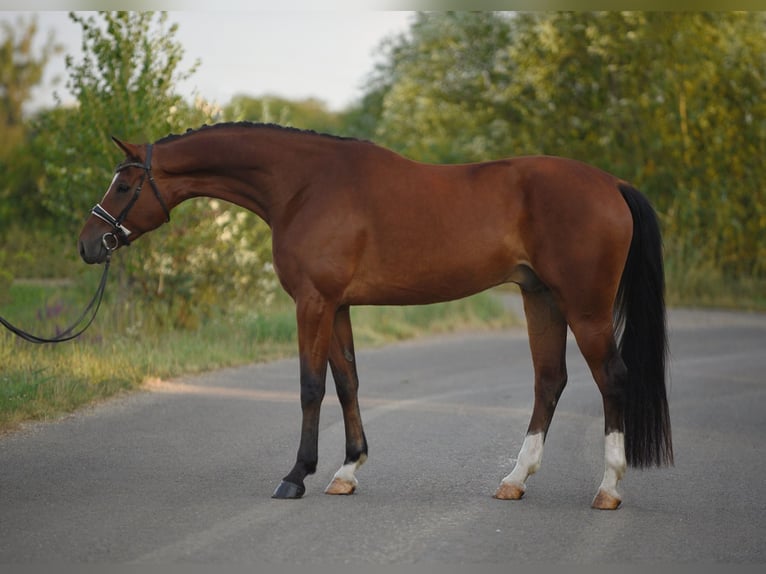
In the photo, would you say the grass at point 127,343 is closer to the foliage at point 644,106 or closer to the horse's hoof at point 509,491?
the horse's hoof at point 509,491

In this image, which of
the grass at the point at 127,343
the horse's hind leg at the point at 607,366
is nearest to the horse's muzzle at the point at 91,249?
the grass at the point at 127,343

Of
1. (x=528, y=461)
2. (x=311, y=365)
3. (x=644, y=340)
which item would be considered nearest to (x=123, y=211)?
(x=311, y=365)

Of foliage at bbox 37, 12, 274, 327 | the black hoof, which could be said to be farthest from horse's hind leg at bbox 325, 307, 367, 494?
foliage at bbox 37, 12, 274, 327

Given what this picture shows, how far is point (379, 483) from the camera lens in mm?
6773

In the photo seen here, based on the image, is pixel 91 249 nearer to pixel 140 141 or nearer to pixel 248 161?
pixel 248 161

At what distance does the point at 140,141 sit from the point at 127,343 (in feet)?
8.37

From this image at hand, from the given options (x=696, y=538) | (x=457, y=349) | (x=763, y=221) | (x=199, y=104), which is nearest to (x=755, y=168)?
(x=763, y=221)

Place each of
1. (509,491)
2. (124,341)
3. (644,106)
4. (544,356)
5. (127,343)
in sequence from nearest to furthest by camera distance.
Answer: (509,491)
(544,356)
(127,343)
(124,341)
(644,106)

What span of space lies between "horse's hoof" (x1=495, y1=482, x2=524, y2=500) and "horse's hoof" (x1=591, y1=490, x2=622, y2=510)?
429 mm

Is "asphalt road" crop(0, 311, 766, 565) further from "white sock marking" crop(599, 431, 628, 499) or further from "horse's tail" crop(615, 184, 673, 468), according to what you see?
"horse's tail" crop(615, 184, 673, 468)

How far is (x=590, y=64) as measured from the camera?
27250 millimetres

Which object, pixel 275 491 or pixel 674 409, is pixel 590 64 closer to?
pixel 674 409

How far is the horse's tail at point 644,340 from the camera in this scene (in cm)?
655

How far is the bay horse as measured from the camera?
6.47 m
